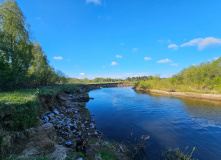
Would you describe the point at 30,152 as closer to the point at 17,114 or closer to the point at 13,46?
the point at 17,114

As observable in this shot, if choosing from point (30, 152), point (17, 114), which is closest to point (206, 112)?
point (30, 152)

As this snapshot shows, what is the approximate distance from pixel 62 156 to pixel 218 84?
43577 millimetres

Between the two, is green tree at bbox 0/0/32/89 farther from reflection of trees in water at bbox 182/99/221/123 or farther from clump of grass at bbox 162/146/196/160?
reflection of trees in water at bbox 182/99/221/123

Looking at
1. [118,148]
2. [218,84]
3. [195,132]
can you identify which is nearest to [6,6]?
[118,148]

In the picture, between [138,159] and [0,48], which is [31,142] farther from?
[0,48]

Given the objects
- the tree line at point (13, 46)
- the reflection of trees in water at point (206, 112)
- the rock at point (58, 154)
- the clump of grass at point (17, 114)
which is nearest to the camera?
the rock at point (58, 154)

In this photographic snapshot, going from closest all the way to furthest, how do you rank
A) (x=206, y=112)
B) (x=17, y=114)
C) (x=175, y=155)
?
(x=17, y=114) < (x=175, y=155) < (x=206, y=112)

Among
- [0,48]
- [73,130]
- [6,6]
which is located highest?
[6,6]

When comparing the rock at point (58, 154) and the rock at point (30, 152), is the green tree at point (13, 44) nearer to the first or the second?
the rock at point (30, 152)

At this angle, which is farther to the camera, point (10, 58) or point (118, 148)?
point (10, 58)

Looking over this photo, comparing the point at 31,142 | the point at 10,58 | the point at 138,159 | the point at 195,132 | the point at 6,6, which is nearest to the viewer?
the point at 31,142

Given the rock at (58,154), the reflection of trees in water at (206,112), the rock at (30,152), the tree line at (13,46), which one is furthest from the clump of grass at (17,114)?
the reflection of trees in water at (206,112)

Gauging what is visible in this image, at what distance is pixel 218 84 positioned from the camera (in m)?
27.8

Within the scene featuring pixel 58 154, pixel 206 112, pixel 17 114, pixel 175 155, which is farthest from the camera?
pixel 206 112
